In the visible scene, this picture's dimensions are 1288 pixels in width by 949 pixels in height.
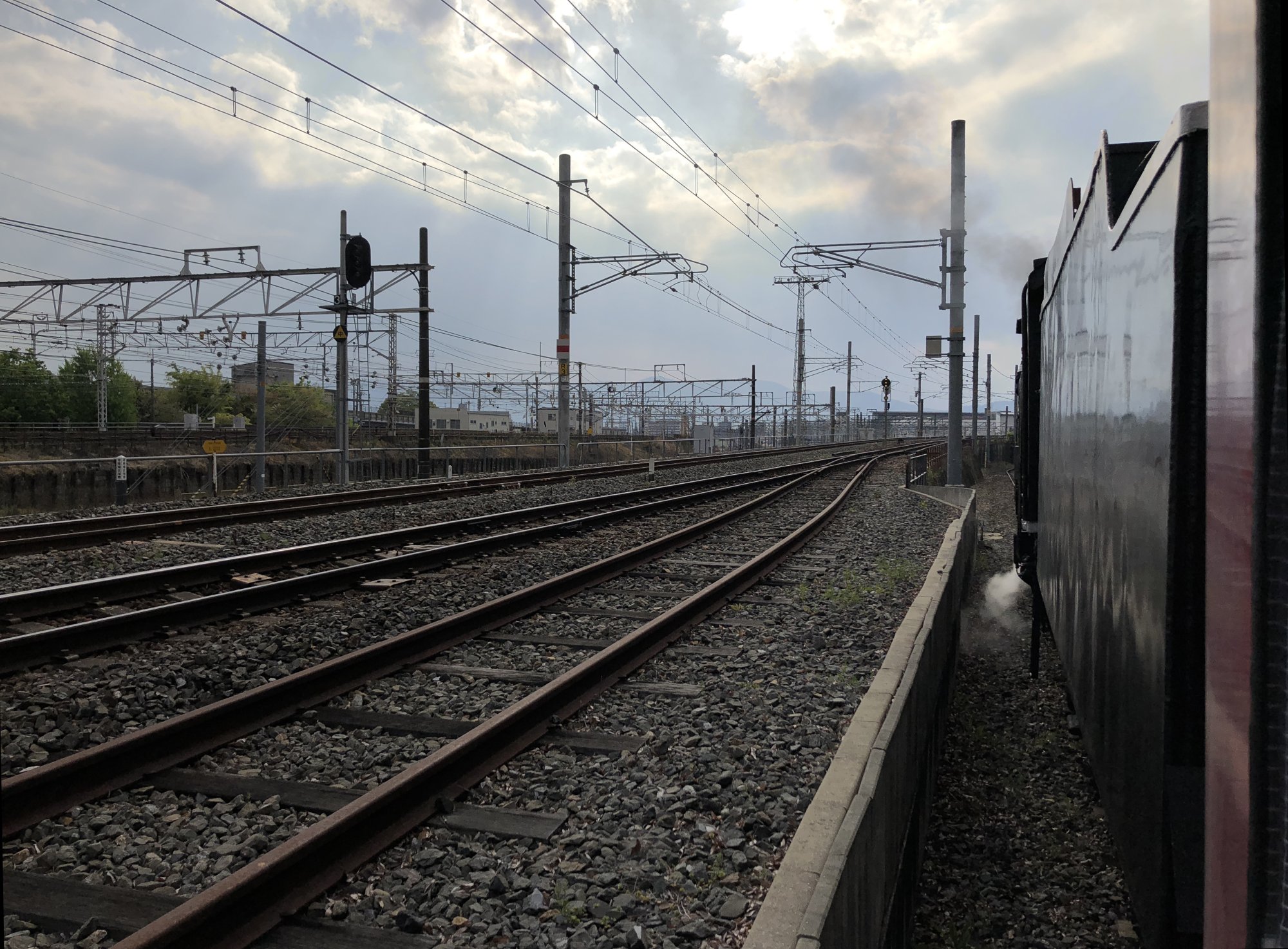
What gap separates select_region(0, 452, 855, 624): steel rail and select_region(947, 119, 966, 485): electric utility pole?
412 inches

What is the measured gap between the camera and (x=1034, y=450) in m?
8.76

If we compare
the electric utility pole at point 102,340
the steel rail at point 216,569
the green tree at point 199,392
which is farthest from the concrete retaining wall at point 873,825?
the green tree at point 199,392

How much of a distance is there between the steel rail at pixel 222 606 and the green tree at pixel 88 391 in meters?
44.6

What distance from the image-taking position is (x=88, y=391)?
47875 millimetres

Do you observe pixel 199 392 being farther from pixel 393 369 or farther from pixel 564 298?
pixel 564 298

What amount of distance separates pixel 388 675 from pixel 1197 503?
459 centimetres

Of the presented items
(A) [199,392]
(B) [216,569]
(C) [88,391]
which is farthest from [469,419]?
(B) [216,569]

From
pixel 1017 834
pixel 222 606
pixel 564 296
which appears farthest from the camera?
pixel 564 296

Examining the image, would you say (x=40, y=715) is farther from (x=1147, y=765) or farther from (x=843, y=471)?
(x=843, y=471)

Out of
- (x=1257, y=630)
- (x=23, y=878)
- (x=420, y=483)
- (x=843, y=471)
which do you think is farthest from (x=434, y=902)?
(x=843, y=471)

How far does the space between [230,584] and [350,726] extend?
3.64 meters

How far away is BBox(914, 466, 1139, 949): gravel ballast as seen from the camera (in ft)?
14.2

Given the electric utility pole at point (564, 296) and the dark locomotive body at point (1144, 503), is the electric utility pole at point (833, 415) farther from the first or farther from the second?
the dark locomotive body at point (1144, 503)

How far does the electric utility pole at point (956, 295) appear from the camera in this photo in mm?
19250
